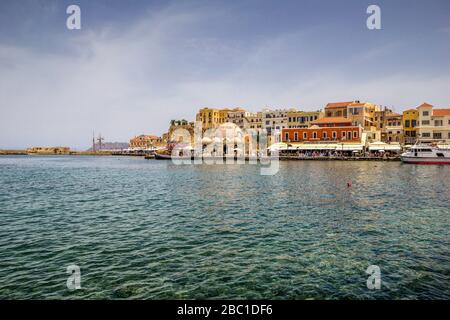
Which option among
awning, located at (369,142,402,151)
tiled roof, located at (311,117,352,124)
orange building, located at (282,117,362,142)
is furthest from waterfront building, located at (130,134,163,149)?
awning, located at (369,142,402,151)

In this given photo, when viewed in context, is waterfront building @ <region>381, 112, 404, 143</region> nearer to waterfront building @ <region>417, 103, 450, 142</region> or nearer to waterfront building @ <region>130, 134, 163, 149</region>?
waterfront building @ <region>417, 103, 450, 142</region>

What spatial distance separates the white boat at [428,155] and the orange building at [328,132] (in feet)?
46.9

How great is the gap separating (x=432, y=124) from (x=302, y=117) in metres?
31.6

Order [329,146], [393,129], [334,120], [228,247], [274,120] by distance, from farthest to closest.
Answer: [274,120] → [393,129] → [334,120] → [329,146] → [228,247]

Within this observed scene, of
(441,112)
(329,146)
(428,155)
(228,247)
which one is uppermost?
(441,112)

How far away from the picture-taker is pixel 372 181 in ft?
109

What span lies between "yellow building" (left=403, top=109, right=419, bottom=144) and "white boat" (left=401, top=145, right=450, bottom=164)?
65.7 ft

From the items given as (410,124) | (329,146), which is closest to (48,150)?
(329,146)

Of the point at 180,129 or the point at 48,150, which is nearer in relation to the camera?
the point at 180,129

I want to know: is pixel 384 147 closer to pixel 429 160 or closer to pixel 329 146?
pixel 429 160

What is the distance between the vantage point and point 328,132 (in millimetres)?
75062

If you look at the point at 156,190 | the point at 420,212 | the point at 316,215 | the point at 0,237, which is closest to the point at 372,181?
the point at 420,212
